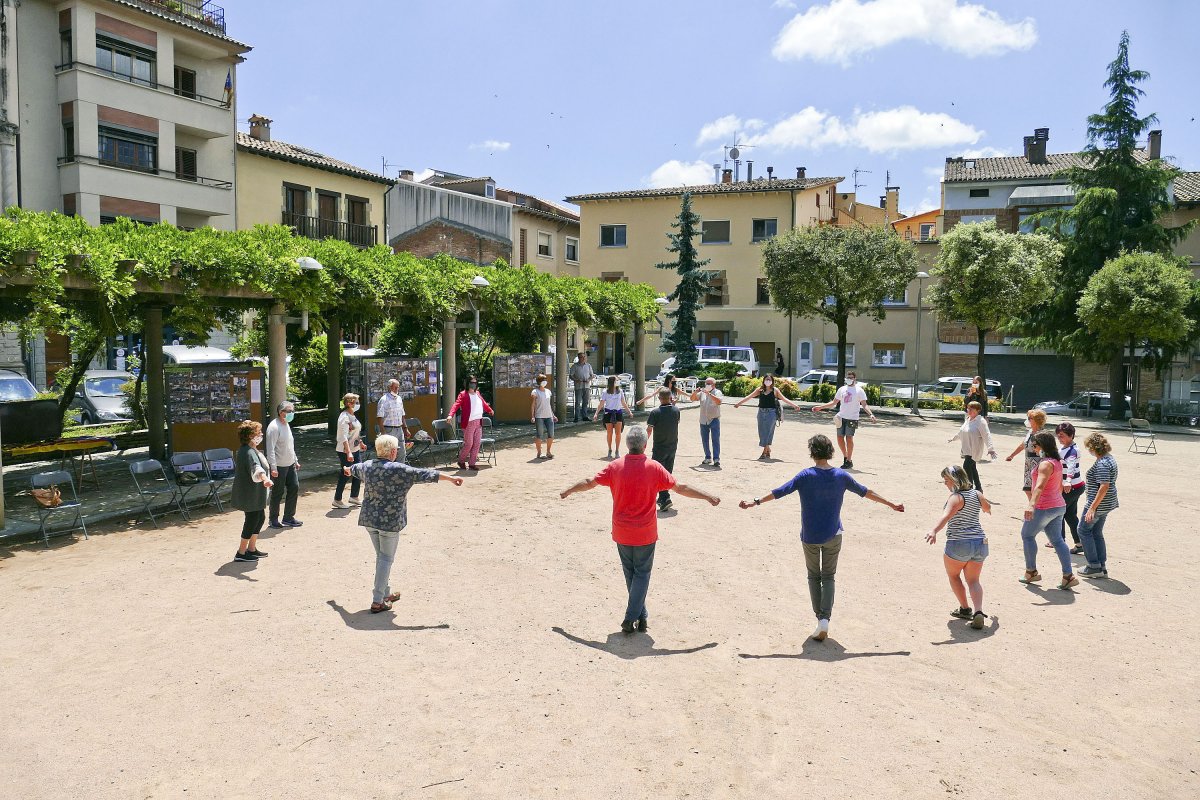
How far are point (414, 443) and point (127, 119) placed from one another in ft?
61.1

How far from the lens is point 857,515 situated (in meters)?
11.5

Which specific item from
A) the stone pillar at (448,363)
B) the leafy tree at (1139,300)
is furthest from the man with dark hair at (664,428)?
the leafy tree at (1139,300)

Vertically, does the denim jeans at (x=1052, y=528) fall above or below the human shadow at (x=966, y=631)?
above

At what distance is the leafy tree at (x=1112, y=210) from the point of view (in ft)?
93.8

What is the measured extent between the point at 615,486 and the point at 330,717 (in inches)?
105

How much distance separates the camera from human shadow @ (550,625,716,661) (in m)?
6.51

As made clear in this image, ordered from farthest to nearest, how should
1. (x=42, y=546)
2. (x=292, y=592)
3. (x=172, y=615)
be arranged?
(x=42, y=546) → (x=292, y=592) → (x=172, y=615)

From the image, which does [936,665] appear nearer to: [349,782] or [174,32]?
[349,782]

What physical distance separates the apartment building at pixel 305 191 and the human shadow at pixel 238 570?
24349mm

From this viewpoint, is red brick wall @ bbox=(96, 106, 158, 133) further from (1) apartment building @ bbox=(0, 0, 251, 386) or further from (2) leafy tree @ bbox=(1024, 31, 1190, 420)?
(2) leafy tree @ bbox=(1024, 31, 1190, 420)

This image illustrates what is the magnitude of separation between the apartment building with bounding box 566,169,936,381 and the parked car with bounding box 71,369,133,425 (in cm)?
2203

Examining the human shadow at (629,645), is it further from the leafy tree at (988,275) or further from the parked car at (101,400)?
the leafy tree at (988,275)

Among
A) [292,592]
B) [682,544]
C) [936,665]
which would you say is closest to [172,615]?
[292,592]

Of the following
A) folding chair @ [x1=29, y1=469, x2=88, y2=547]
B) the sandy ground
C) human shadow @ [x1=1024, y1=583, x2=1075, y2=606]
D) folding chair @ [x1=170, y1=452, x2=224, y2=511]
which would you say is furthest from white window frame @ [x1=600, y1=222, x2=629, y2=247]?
human shadow @ [x1=1024, y1=583, x2=1075, y2=606]
